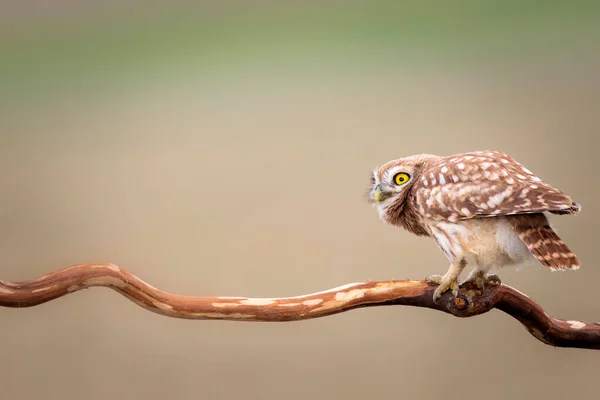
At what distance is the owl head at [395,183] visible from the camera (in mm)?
A: 1989

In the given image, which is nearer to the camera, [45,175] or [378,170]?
[378,170]

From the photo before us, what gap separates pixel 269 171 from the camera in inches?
100

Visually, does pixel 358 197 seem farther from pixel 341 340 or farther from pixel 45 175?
pixel 45 175

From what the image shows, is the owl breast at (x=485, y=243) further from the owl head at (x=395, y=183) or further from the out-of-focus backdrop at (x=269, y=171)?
the out-of-focus backdrop at (x=269, y=171)

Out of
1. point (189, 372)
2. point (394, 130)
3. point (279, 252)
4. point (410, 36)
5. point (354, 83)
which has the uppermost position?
point (410, 36)

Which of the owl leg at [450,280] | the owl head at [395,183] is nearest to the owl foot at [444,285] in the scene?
the owl leg at [450,280]

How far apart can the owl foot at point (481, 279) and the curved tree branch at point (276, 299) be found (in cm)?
2

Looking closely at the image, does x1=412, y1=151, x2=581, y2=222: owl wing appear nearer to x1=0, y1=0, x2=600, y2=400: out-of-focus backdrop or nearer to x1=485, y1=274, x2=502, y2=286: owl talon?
x1=485, y1=274, x2=502, y2=286: owl talon

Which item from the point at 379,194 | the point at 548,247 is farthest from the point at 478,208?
the point at 379,194

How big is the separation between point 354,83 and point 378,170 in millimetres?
631

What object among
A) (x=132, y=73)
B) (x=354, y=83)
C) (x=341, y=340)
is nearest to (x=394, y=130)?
(x=354, y=83)

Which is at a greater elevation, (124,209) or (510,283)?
(124,209)

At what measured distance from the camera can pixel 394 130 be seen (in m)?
2.50

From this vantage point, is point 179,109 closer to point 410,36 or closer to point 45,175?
point 45,175
